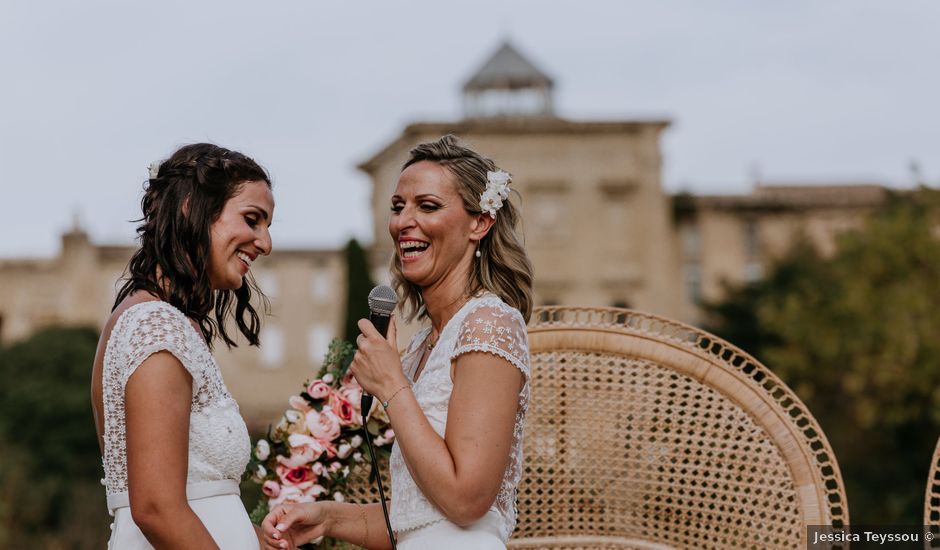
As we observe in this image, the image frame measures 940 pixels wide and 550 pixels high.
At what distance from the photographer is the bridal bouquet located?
4.21 metres

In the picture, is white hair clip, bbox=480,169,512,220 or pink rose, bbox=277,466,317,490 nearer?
white hair clip, bbox=480,169,512,220

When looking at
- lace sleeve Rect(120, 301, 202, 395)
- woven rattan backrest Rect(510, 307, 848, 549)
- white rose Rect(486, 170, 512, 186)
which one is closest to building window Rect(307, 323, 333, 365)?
woven rattan backrest Rect(510, 307, 848, 549)

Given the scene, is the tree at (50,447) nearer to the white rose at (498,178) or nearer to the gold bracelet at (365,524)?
the gold bracelet at (365,524)

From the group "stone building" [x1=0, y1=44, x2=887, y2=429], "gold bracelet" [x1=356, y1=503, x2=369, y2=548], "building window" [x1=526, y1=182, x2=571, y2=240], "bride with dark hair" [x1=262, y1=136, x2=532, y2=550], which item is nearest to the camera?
"bride with dark hair" [x1=262, y1=136, x2=532, y2=550]

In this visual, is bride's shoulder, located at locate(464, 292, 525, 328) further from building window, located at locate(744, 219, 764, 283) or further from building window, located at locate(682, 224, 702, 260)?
building window, located at locate(744, 219, 764, 283)

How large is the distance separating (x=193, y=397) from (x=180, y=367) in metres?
0.15

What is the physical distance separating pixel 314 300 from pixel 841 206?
675 inches

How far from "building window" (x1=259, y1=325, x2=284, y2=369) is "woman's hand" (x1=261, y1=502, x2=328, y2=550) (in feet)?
118

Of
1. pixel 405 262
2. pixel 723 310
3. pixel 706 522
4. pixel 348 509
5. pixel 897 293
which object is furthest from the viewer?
pixel 723 310

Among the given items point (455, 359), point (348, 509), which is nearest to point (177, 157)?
point (455, 359)

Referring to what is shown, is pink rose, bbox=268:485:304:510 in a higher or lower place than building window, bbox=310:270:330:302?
lower

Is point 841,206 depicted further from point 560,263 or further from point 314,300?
point 314,300

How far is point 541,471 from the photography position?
4648 millimetres

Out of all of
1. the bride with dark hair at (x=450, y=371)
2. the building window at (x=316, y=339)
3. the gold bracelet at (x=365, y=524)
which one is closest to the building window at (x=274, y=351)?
the building window at (x=316, y=339)
